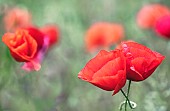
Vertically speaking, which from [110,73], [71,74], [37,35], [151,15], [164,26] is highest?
[110,73]

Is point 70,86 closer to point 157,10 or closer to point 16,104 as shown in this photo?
point 16,104

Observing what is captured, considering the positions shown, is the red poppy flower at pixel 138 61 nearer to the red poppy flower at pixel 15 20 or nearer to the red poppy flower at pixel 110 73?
the red poppy flower at pixel 110 73

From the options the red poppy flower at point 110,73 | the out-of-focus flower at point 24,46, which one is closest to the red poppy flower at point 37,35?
the out-of-focus flower at point 24,46

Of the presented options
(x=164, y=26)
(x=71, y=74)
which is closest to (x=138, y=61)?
(x=164, y=26)

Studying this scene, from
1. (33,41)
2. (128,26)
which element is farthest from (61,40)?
(33,41)

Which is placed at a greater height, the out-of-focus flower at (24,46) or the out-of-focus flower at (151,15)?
the out-of-focus flower at (24,46)

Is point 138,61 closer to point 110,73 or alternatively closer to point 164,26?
point 110,73
